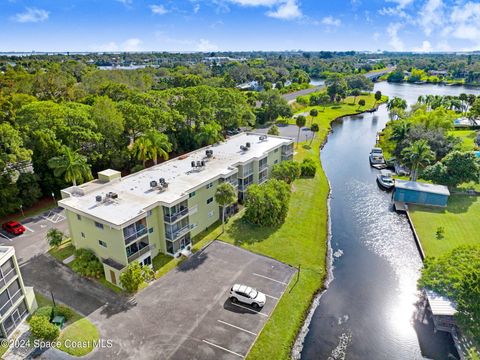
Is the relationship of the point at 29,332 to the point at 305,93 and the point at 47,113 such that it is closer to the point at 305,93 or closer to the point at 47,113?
the point at 47,113

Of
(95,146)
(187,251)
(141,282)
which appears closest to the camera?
(141,282)

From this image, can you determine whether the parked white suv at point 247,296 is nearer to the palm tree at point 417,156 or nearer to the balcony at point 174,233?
the balcony at point 174,233

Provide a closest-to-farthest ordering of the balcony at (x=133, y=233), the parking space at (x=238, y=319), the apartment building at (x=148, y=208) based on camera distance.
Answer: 1. the parking space at (x=238, y=319)
2. the balcony at (x=133, y=233)
3. the apartment building at (x=148, y=208)

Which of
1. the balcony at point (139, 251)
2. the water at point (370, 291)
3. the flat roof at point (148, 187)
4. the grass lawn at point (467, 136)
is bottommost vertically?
the water at point (370, 291)

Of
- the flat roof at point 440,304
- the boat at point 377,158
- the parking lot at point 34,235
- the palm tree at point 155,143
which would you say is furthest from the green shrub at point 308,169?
the parking lot at point 34,235

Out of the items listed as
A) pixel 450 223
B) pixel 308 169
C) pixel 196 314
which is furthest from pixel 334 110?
pixel 196 314

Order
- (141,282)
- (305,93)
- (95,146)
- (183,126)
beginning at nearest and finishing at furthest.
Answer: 1. (141,282)
2. (95,146)
3. (183,126)
4. (305,93)

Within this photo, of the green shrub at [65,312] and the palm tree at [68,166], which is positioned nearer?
the green shrub at [65,312]

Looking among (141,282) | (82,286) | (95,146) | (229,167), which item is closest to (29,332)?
(82,286)
